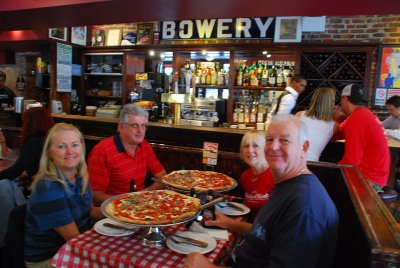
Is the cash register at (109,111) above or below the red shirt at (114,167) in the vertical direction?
above

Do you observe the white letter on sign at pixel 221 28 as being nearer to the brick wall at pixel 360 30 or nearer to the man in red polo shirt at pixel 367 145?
the brick wall at pixel 360 30

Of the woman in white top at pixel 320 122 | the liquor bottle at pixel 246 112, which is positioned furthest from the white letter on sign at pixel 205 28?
the woman in white top at pixel 320 122

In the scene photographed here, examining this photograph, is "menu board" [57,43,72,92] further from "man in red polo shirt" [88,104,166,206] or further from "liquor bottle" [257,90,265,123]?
"man in red polo shirt" [88,104,166,206]

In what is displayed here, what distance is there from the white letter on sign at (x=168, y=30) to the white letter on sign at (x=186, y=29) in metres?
0.17

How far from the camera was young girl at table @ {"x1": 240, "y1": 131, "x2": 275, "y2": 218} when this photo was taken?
88.4 inches

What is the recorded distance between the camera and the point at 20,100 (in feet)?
18.9

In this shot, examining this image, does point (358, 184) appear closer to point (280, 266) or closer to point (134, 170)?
point (280, 266)

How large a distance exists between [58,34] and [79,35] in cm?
56

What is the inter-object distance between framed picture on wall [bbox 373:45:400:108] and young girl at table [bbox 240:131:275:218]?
3.74 meters

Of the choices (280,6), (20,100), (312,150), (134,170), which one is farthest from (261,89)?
(20,100)

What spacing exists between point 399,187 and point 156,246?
9.93ft

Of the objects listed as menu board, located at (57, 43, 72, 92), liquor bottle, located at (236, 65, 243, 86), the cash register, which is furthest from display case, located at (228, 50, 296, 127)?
menu board, located at (57, 43, 72, 92)

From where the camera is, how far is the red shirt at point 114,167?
2.44 metres

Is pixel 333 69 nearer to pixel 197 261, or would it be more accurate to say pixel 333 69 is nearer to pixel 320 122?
pixel 320 122
